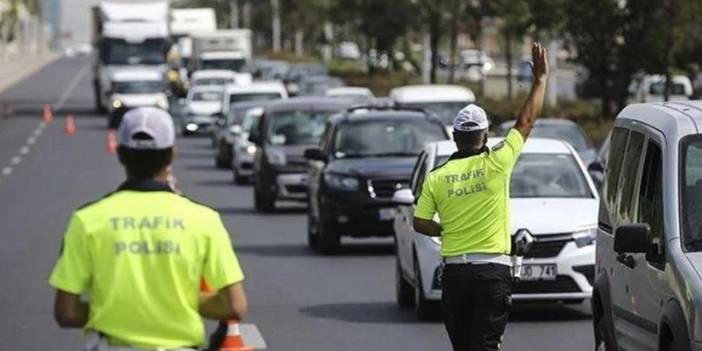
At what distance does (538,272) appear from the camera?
1612cm

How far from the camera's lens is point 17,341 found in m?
15.6

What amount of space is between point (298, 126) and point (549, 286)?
15783 mm

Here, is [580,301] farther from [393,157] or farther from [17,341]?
[393,157]

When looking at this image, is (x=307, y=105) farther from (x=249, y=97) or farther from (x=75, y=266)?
(x=75, y=266)

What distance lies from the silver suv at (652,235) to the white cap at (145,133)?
10.9 ft

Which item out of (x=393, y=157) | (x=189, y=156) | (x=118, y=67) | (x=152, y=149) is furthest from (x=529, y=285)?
(x=118, y=67)

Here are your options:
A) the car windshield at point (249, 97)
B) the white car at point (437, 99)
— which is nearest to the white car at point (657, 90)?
the car windshield at point (249, 97)

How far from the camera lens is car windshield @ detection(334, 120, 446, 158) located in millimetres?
23984

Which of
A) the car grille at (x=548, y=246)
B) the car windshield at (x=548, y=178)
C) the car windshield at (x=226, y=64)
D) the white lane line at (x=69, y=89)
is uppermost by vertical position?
the car windshield at (x=548, y=178)

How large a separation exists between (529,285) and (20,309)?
14.6 ft

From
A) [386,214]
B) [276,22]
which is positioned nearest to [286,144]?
[386,214]

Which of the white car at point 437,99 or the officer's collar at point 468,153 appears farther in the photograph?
the white car at point 437,99

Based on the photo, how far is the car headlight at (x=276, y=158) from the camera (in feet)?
98.3

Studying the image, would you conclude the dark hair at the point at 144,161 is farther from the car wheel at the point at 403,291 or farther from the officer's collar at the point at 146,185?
the car wheel at the point at 403,291
